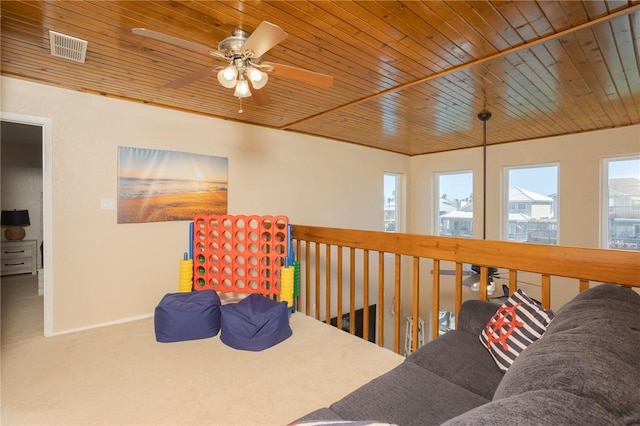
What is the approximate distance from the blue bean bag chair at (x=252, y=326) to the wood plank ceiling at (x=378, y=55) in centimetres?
205

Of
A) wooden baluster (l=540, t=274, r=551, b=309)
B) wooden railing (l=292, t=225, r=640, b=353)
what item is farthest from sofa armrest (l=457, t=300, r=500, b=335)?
wooden baluster (l=540, t=274, r=551, b=309)

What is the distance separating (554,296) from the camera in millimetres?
4695

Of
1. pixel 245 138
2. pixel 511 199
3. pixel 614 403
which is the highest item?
pixel 245 138

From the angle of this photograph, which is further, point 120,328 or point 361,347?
point 120,328

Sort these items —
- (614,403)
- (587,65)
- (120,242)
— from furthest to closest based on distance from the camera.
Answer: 1. (120,242)
2. (587,65)
3. (614,403)

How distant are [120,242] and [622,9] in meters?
4.46

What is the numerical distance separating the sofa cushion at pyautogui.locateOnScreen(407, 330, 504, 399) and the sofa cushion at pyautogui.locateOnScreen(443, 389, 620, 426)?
91 centimetres

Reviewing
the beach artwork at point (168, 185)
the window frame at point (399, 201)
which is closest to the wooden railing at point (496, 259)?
the beach artwork at point (168, 185)

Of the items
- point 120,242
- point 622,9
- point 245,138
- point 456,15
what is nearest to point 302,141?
point 245,138

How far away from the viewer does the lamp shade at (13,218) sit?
5512mm

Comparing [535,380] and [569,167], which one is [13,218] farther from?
[569,167]

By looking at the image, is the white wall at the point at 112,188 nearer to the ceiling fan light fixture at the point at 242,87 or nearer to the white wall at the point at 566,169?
the ceiling fan light fixture at the point at 242,87

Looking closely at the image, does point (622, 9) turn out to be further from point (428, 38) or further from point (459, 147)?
point (459, 147)

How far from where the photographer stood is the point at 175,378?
2168 millimetres
